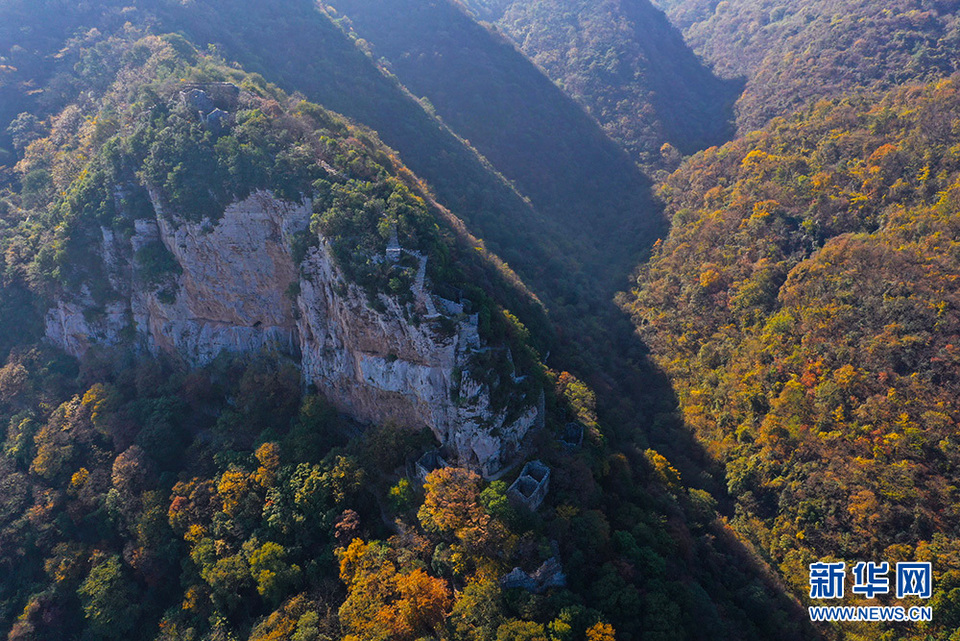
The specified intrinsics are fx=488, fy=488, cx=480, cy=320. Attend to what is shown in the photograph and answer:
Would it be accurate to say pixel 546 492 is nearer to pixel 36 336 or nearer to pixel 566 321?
pixel 566 321

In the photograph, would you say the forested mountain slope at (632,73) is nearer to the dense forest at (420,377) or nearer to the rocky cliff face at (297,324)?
the dense forest at (420,377)

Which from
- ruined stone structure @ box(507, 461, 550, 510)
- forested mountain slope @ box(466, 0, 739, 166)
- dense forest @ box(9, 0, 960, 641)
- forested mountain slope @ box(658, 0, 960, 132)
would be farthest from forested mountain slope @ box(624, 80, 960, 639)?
forested mountain slope @ box(466, 0, 739, 166)

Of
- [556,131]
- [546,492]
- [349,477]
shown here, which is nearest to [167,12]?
[556,131]

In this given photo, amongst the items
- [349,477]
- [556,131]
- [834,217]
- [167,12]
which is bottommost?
[349,477]

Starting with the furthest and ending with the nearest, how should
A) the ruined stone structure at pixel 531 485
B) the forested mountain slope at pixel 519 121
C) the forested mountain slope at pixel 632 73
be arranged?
the forested mountain slope at pixel 632 73, the forested mountain slope at pixel 519 121, the ruined stone structure at pixel 531 485

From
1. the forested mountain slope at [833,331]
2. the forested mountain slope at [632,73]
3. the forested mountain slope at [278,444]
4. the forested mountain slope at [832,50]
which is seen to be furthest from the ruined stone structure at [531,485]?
the forested mountain slope at [832,50]

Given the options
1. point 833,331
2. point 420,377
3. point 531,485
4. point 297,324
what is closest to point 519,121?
point 833,331

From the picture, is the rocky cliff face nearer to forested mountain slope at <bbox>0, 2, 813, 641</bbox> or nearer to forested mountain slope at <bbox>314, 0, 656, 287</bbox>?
forested mountain slope at <bbox>0, 2, 813, 641</bbox>

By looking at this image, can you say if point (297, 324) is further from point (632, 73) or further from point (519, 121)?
point (632, 73)
